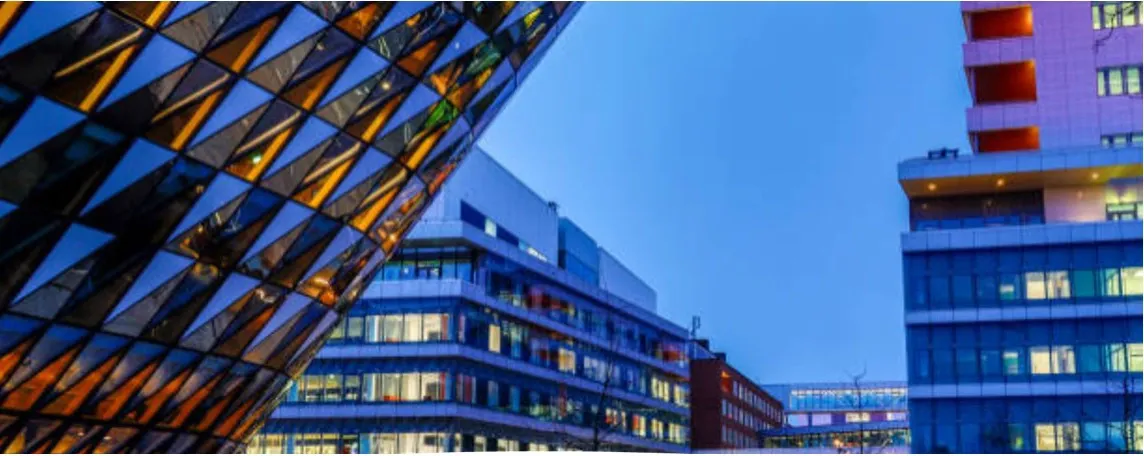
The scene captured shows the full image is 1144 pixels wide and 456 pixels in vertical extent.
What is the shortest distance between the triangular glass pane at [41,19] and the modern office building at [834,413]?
12951 centimetres

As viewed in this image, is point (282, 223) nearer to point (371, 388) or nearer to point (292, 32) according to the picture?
point (292, 32)

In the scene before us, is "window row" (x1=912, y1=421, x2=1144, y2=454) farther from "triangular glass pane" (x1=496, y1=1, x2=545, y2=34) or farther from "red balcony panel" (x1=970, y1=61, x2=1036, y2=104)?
"triangular glass pane" (x1=496, y1=1, x2=545, y2=34)

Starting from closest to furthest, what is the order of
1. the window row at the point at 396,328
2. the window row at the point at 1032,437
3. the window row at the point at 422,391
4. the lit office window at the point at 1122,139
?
1. the window row at the point at 1032,437
2. the lit office window at the point at 1122,139
3. the window row at the point at 422,391
4. the window row at the point at 396,328

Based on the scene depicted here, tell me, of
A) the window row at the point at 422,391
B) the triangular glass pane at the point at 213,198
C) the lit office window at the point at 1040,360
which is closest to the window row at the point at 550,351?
the window row at the point at 422,391

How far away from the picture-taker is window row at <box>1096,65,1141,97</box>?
61844 mm

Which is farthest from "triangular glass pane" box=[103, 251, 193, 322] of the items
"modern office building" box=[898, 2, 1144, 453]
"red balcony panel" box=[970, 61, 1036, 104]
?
"red balcony panel" box=[970, 61, 1036, 104]

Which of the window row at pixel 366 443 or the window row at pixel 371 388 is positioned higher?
the window row at pixel 371 388

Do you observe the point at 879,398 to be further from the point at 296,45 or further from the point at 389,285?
the point at 296,45

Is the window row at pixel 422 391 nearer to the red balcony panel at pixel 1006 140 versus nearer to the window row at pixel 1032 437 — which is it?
the window row at pixel 1032 437

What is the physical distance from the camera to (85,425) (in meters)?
25.5

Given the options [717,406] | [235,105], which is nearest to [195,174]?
[235,105]

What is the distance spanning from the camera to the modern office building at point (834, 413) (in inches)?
5714

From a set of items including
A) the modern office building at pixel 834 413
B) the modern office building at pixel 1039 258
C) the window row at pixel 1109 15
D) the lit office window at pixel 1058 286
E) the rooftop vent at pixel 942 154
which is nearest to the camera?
the modern office building at pixel 1039 258

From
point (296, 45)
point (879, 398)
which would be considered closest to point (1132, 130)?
point (296, 45)
